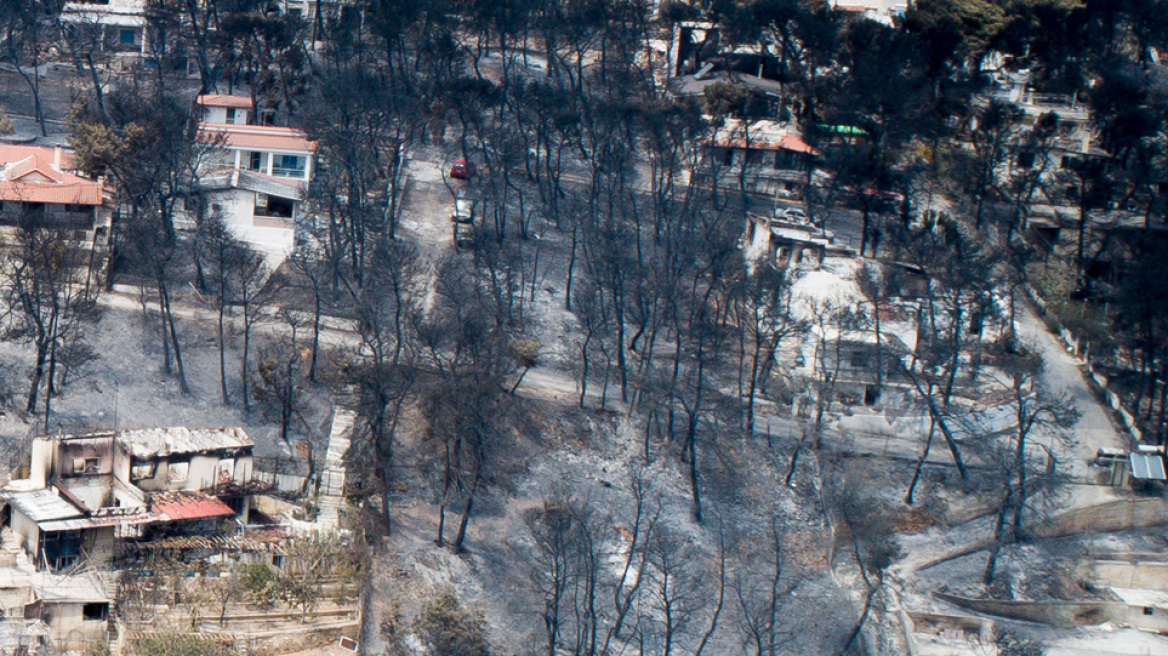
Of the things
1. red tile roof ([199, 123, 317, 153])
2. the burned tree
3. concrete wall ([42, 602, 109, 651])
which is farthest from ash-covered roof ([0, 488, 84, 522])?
red tile roof ([199, 123, 317, 153])

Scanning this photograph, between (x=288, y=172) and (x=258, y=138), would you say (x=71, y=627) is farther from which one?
(x=258, y=138)

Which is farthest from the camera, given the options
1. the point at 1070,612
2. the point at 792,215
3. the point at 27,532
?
the point at 792,215

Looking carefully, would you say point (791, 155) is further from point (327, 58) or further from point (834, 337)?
point (327, 58)

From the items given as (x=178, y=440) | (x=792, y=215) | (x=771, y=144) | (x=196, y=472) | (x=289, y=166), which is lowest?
(x=196, y=472)

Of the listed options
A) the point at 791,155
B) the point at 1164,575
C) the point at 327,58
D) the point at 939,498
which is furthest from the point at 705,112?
the point at 1164,575

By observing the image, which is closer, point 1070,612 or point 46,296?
point 1070,612

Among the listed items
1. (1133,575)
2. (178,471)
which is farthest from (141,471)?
(1133,575)

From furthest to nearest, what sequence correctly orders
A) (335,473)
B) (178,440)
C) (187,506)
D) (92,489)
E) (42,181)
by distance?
(42,181) < (335,473) < (178,440) < (92,489) < (187,506)
